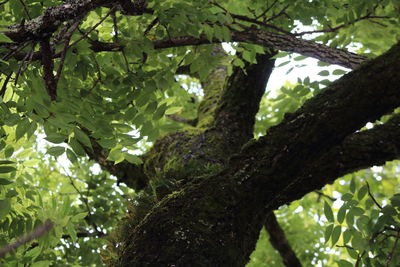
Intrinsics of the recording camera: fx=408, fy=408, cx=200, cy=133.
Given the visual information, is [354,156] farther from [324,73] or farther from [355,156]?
[324,73]

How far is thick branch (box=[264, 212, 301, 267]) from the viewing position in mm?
5141

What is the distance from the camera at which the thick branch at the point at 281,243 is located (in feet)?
16.9

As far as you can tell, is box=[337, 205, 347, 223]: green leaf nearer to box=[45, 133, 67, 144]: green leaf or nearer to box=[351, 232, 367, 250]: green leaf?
box=[351, 232, 367, 250]: green leaf

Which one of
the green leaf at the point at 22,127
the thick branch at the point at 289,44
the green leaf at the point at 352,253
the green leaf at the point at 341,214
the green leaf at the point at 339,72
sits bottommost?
the green leaf at the point at 352,253

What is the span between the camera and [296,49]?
345cm

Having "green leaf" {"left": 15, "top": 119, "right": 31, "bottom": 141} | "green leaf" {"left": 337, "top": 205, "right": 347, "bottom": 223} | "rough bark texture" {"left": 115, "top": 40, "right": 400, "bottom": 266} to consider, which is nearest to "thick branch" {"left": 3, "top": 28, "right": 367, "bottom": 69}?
"rough bark texture" {"left": 115, "top": 40, "right": 400, "bottom": 266}

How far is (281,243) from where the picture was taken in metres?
5.19

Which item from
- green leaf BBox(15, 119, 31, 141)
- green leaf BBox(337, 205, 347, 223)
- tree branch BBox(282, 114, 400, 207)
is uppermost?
green leaf BBox(15, 119, 31, 141)

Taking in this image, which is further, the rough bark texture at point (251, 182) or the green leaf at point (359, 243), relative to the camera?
the green leaf at point (359, 243)

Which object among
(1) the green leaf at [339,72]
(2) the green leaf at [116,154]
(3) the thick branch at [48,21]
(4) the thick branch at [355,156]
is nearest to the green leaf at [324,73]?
(1) the green leaf at [339,72]

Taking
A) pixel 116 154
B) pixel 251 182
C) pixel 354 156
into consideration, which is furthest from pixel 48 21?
pixel 354 156

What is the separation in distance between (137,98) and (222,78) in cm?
305

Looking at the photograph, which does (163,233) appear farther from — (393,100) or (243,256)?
(393,100)

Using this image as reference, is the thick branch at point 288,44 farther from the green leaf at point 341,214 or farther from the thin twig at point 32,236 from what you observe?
the thin twig at point 32,236
